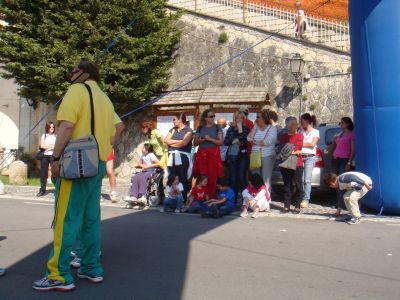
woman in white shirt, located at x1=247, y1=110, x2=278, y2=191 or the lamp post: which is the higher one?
the lamp post

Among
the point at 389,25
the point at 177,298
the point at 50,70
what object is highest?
the point at 50,70

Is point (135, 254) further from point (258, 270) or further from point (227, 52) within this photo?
point (227, 52)

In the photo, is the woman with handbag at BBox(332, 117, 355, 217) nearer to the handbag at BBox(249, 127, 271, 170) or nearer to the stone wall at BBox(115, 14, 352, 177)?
the handbag at BBox(249, 127, 271, 170)

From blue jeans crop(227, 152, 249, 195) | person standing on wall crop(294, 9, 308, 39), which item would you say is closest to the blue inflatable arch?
blue jeans crop(227, 152, 249, 195)

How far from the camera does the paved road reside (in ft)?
15.4

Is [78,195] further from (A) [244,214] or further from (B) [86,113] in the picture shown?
(A) [244,214]

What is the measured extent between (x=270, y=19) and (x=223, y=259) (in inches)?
520

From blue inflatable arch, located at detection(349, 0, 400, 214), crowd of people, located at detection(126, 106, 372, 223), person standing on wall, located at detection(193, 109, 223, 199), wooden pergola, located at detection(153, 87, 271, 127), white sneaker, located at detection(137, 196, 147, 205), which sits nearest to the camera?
blue inflatable arch, located at detection(349, 0, 400, 214)

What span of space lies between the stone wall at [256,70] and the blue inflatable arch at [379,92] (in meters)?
7.42

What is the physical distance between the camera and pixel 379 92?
8.28m

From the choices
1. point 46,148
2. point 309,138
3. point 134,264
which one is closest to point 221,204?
point 309,138

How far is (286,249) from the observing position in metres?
6.36

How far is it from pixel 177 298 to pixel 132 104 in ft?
43.2

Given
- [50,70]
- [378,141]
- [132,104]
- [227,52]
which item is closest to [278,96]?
[227,52]
